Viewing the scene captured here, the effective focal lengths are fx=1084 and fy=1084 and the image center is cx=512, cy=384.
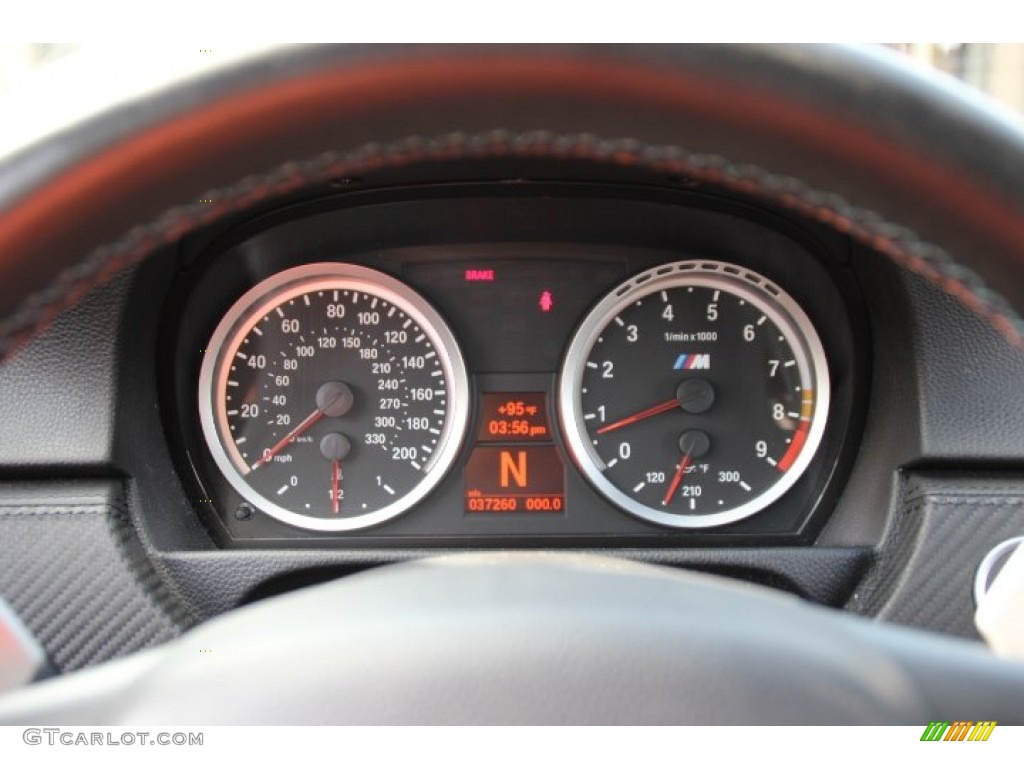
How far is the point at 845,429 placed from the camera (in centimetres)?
263

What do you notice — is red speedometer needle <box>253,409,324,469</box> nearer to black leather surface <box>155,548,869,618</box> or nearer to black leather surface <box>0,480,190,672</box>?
black leather surface <box>155,548,869,618</box>

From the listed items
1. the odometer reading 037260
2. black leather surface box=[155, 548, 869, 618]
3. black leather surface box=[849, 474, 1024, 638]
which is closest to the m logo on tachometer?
the odometer reading 037260

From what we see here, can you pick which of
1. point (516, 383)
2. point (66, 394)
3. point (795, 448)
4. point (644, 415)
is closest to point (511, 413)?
point (516, 383)

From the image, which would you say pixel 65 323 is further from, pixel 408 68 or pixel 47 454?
pixel 408 68

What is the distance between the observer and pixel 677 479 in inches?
107

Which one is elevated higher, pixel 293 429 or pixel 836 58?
pixel 836 58

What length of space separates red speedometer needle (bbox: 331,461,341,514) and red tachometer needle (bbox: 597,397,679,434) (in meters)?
→ 0.66

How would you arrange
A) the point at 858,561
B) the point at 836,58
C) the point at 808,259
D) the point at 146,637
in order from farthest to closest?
the point at 808,259
the point at 858,561
the point at 146,637
the point at 836,58

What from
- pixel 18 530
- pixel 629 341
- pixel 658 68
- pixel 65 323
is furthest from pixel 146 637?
pixel 658 68

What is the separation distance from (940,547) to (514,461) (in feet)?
3.46

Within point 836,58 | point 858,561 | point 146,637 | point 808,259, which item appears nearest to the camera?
point 836,58

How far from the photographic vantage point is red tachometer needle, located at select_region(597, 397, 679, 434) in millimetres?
2703

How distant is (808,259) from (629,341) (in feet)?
1.57

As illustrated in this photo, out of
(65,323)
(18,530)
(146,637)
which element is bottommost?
(146,637)
